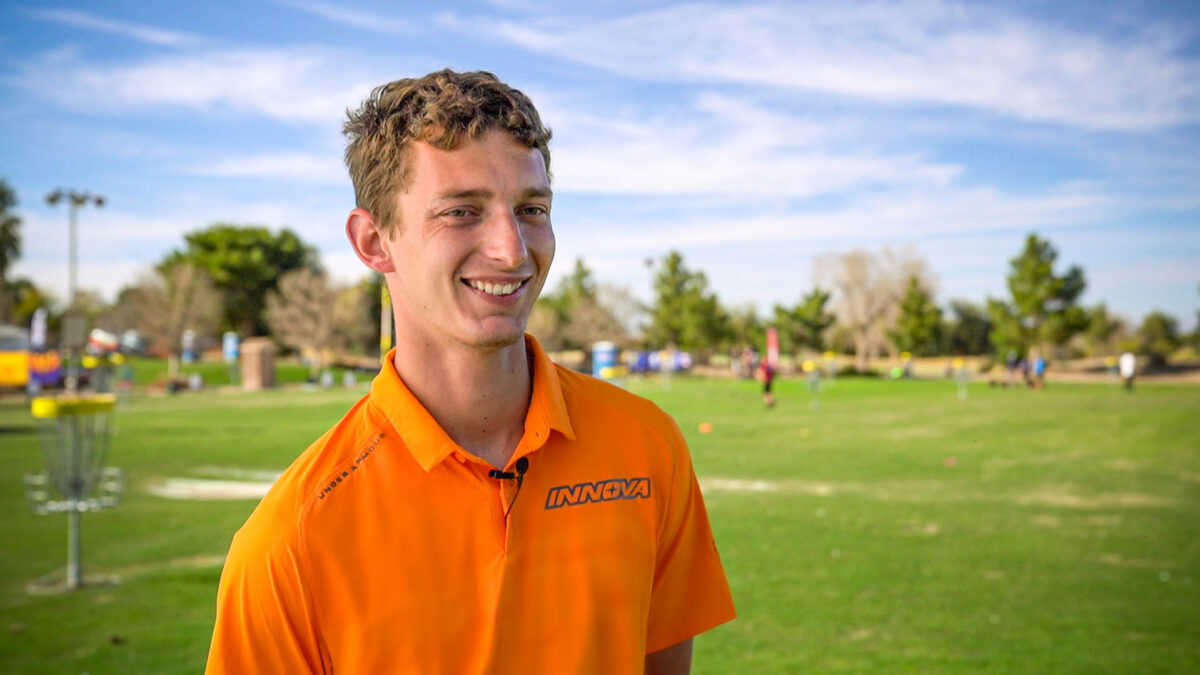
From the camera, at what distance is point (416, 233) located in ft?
5.78

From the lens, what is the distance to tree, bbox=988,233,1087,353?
51406 mm

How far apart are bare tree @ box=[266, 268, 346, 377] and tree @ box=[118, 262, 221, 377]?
4766mm

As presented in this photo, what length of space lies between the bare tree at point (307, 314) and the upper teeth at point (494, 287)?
65.5m

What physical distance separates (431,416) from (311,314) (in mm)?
70834

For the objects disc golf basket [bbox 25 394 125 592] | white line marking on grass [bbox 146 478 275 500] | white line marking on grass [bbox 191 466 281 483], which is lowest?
white line marking on grass [bbox 146 478 275 500]

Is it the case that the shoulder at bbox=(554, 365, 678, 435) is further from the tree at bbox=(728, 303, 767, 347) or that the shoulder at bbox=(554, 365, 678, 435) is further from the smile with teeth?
the tree at bbox=(728, 303, 767, 347)

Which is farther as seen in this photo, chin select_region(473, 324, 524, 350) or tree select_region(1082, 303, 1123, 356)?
tree select_region(1082, 303, 1123, 356)

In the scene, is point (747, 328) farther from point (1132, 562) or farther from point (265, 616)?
point (265, 616)

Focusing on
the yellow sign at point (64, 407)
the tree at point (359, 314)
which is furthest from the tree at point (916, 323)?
the yellow sign at point (64, 407)

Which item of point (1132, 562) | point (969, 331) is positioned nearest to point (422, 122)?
point (1132, 562)

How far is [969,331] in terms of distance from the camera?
6819 centimetres

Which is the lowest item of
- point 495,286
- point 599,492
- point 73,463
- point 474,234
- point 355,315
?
point 73,463

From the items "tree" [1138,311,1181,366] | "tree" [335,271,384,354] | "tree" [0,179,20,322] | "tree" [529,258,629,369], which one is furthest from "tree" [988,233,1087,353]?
"tree" [0,179,20,322]

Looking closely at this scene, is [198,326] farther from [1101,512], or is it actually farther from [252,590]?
[252,590]
